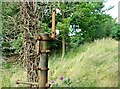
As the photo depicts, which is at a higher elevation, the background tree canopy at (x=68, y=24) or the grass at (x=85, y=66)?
the background tree canopy at (x=68, y=24)

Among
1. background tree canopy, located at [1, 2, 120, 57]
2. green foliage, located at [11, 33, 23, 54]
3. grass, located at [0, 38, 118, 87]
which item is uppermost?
background tree canopy, located at [1, 2, 120, 57]

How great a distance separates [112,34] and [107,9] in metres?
0.19

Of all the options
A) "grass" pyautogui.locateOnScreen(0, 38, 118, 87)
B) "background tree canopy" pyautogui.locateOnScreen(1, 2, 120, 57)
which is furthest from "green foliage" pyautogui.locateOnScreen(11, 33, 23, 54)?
"grass" pyautogui.locateOnScreen(0, 38, 118, 87)

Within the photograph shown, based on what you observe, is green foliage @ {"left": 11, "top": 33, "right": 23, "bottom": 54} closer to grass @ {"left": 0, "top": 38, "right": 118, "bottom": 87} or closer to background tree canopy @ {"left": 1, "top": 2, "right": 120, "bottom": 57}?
background tree canopy @ {"left": 1, "top": 2, "right": 120, "bottom": 57}

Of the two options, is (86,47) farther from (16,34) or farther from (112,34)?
(16,34)

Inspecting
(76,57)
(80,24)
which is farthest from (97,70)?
(80,24)

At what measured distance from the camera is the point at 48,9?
1567 mm

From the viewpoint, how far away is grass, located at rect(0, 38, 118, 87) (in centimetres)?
156

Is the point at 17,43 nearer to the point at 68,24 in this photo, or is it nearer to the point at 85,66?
the point at 68,24

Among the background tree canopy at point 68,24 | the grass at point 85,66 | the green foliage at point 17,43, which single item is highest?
the background tree canopy at point 68,24

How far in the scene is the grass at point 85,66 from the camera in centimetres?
156

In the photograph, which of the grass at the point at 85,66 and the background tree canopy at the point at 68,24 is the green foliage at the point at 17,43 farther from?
the grass at the point at 85,66

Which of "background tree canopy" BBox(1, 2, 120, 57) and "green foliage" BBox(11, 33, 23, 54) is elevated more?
"background tree canopy" BBox(1, 2, 120, 57)

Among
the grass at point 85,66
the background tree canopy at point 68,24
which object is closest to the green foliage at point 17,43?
Answer: the background tree canopy at point 68,24
